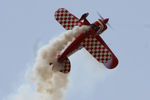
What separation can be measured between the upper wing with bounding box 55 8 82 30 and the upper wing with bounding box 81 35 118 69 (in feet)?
5.41

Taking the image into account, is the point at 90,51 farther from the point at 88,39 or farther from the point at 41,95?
the point at 41,95

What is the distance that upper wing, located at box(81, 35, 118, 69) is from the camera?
A: 58.4 meters

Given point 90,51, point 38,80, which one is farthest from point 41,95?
point 90,51

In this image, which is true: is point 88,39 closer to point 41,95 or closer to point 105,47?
point 105,47

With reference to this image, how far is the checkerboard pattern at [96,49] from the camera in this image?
58.5m

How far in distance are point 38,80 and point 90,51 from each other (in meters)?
4.25

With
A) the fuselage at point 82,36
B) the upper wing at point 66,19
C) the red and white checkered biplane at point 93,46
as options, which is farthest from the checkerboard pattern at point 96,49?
the upper wing at point 66,19

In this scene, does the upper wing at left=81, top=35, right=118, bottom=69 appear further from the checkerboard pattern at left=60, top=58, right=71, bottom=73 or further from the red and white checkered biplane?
the checkerboard pattern at left=60, top=58, right=71, bottom=73

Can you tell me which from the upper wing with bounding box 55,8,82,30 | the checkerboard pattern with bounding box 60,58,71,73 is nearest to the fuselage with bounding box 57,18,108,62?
the checkerboard pattern with bounding box 60,58,71,73

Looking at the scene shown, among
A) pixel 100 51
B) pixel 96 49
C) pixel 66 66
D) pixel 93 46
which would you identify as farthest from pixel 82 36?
pixel 66 66

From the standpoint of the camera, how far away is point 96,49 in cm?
5862

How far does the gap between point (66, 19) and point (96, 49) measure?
334 centimetres

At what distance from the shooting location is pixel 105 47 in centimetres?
5878

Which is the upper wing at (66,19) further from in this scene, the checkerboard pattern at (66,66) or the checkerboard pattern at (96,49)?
the checkerboard pattern at (66,66)
